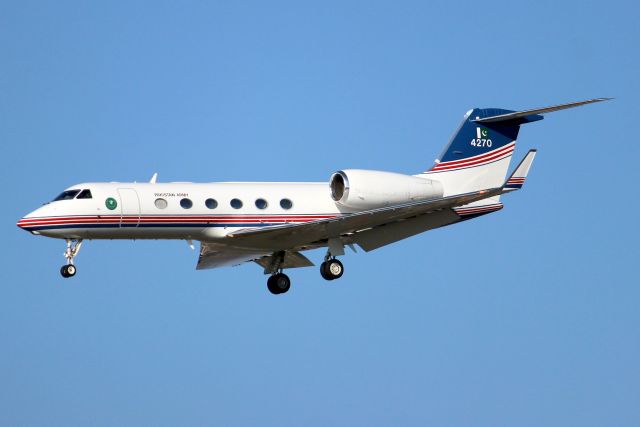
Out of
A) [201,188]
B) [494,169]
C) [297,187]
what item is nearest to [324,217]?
[297,187]

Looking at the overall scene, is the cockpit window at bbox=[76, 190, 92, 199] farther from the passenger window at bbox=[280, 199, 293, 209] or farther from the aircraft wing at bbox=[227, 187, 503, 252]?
the passenger window at bbox=[280, 199, 293, 209]

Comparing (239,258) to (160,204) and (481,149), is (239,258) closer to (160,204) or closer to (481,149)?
(160,204)

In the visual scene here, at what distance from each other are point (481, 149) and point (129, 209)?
9.31 m

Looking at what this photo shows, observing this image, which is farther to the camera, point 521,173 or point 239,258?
point 239,258

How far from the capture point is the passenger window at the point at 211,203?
92.2 feet

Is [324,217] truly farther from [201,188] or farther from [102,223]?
[102,223]

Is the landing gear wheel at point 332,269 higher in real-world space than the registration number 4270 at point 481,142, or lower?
lower

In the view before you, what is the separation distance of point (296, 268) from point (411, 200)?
3.69 m

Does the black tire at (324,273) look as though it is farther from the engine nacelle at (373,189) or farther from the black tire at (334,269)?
the engine nacelle at (373,189)

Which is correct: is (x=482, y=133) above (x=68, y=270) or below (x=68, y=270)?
above

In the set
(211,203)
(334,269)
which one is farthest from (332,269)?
(211,203)

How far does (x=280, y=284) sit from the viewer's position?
30.2 m

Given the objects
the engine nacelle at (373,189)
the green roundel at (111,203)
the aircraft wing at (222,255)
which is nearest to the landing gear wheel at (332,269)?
the engine nacelle at (373,189)

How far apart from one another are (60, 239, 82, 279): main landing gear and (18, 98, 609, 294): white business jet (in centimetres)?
2
